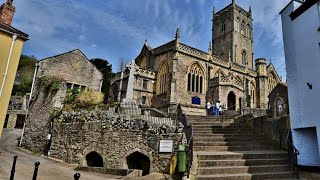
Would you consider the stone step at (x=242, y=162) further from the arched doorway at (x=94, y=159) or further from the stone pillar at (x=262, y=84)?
the stone pillar at (x=262, y=84)

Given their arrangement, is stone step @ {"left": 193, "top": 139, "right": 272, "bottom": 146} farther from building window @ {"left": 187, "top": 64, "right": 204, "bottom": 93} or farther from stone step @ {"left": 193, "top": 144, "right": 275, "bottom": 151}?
building window @ {"left": 187, "top": 64, "right": 204, "bottom": 93}

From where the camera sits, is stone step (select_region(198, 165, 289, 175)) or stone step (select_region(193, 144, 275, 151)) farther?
stone step (select_region(193, 144, 275, 151))

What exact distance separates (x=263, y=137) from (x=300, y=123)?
2.69 metres

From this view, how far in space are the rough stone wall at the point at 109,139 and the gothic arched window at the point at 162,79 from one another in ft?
52.7

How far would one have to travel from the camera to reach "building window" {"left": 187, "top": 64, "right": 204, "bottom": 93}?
2939cm

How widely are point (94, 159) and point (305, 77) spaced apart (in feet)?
36.5

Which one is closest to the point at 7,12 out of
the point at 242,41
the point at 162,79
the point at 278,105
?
the point at 162,79

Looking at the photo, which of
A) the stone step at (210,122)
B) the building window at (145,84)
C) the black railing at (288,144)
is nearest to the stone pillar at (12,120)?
the building window at (145,84)

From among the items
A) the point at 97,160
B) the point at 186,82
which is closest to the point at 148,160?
the point at 97,160

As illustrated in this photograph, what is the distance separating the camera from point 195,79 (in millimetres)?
29703

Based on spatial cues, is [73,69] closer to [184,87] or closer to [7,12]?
[7,12]

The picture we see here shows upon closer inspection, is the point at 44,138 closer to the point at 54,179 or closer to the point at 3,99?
the point at 3,99

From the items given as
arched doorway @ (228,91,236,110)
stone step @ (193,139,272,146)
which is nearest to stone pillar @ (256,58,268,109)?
arched doorway @ (228,91,236,110)

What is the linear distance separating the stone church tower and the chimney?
1558 inches
